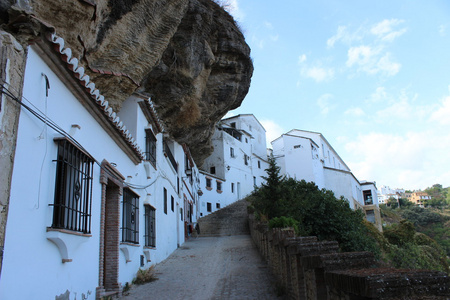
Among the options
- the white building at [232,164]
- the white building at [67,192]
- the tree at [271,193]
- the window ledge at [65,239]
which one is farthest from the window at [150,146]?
the white building at [232,164]

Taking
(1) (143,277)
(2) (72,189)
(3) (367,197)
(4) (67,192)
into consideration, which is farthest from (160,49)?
(3) (367,197)

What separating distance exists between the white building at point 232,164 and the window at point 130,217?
65.1 feet

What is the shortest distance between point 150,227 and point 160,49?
577 centimetres

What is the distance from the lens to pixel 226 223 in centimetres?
2483

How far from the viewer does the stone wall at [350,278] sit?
106 inches

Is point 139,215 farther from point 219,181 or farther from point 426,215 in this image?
point 426,215

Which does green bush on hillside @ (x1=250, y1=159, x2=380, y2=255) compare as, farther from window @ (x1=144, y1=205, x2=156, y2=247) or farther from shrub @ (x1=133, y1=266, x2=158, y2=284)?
shrub @ (x1=133, y1=266, x2=158, y2=284)

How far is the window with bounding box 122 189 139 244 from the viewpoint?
344 inches

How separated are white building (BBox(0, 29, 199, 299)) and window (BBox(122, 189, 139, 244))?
3 cm

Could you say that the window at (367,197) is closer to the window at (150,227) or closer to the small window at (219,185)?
the small window at (219,185)

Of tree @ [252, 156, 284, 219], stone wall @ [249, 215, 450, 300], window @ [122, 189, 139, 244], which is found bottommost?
stone wall @ [249, 215, 450, 300]

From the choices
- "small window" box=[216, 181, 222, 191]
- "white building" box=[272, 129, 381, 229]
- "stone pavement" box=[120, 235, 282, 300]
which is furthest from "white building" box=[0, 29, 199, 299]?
"white building" box=[272, 129, 381, 229]

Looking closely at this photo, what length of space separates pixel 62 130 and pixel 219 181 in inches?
1154

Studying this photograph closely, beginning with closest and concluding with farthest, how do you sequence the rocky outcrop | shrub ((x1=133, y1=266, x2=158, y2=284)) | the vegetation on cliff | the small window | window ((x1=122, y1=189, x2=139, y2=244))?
the rocky outcrop, window ((x1=122, y1=189, x2=139, y2=244)), shrub ((x1=133, y1=266, x2=158, y2=284)), the vegetation on cliff, the small window
